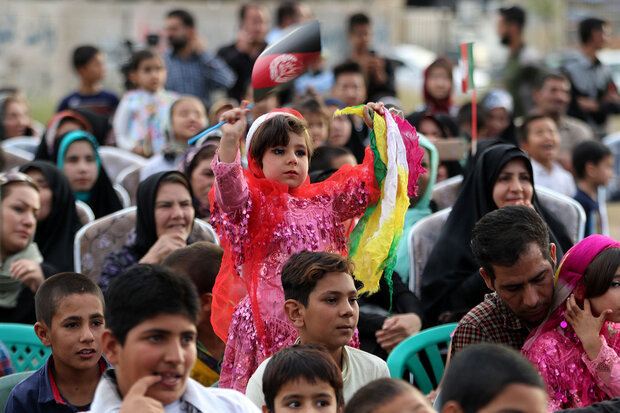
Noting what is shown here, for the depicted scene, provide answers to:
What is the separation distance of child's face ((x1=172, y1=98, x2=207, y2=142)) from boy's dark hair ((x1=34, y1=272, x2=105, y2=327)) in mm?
3222

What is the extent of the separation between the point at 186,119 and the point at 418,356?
11.0 feet

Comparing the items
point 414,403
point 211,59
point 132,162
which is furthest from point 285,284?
point 211,59

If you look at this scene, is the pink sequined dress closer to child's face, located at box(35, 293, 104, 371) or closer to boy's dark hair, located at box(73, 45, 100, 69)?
child's face, located at box(35, 293, 104, 371)

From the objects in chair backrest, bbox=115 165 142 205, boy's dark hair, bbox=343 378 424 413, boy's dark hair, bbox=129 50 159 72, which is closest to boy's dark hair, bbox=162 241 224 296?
boy's dark hair, bbox=343 378 424 413

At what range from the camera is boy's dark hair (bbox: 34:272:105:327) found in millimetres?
3447

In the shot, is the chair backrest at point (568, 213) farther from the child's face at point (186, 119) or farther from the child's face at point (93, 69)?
the child's face at point (93, 69)

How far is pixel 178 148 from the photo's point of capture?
21.1 ft

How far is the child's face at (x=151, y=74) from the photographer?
7738 mm

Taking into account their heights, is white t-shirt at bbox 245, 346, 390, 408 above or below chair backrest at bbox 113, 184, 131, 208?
below

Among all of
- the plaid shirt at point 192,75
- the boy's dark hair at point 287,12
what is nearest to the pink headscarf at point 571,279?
the plaid shirt at point 192,75

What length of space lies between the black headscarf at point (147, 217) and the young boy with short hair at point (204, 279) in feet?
2.36

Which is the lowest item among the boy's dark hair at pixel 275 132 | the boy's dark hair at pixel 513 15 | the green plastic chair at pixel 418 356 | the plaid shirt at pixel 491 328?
the green plastic chair at pixel 418 356

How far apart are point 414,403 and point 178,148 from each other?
438 cm

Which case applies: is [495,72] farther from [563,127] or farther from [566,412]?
[566,412]
